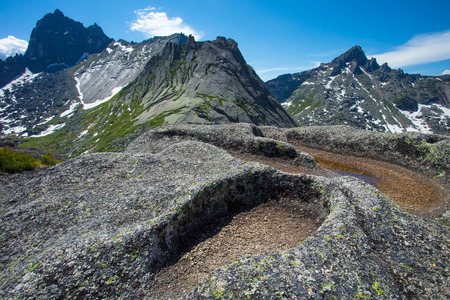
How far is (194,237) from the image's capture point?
14391 millimetres

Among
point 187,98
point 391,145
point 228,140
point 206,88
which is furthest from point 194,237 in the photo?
point 206,88

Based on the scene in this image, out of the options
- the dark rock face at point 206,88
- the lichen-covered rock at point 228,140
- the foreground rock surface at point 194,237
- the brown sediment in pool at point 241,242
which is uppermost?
the dark rock face at point 206,88

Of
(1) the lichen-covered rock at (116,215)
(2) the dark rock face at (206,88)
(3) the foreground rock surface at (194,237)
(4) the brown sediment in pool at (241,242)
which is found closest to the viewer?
(3) the foreground rock surface at (194,237)

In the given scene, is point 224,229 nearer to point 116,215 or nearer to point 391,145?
point 116,215

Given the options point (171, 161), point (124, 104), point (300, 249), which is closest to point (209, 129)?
point (171, 161)

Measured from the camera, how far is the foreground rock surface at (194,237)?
10.2 m

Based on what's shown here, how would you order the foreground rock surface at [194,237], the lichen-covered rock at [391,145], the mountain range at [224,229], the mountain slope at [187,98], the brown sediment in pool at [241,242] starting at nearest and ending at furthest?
the foreground rock surface at [194,237], the mountain range at [224,229], the brown sediment in pool at [241,242], the lichen-covered rock at [391,145], the mountain slope at [187,98]

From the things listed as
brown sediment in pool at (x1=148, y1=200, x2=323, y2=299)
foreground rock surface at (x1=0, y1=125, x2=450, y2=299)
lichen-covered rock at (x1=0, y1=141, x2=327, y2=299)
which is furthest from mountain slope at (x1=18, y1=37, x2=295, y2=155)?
brown sediment in pool at (x1=148, y1=200, x2=323, y2=299)

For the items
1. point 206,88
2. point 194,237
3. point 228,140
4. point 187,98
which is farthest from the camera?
point 206,88

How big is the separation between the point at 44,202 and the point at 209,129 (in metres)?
23.1

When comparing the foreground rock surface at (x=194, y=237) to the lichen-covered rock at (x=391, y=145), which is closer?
the foreground rock surface at (x=194, y=237)

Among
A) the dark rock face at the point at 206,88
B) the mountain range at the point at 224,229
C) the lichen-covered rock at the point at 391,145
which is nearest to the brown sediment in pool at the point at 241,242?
the mountain range at the point at 224,229

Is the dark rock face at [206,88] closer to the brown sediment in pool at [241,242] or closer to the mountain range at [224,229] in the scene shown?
the mountain range at [224,229]

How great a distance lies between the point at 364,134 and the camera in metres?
33.3
